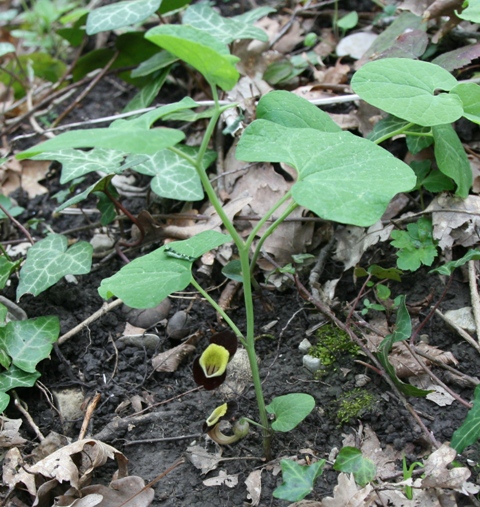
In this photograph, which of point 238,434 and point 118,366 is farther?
point 118,366

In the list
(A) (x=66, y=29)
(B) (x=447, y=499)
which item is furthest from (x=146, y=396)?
(A) (x=66, y=29)

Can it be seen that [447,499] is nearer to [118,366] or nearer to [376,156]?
[376,156]

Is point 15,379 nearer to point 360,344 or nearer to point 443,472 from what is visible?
point 360,344

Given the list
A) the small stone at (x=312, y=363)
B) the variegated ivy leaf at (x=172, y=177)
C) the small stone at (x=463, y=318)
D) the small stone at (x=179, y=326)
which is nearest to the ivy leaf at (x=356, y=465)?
the small stone at (x=312, y=363)

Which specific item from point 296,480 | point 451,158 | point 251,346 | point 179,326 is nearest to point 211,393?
point 179,326

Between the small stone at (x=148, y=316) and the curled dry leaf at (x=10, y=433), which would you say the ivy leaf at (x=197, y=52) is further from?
the curled dry leaf at (x=10, y=433)
